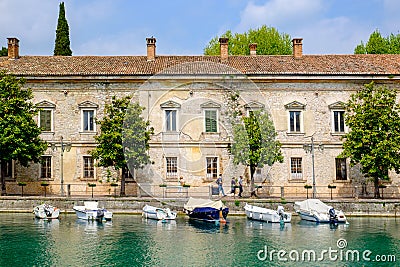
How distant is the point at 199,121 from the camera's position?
37.5 meters

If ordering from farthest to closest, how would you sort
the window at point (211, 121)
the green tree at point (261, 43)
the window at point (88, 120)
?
the green tree at point (261, 43) < the window at point (211, 121) < the window at point (88, 120)

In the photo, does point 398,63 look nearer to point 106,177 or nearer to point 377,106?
point 377,106

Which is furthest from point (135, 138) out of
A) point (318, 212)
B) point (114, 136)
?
point (318, 212)

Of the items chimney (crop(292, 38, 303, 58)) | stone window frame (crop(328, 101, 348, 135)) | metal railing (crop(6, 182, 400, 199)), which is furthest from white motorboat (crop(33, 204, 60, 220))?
chimney (crop(292, 38, 303, 58))

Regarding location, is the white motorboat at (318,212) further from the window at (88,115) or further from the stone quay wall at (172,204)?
the window at (88,115)

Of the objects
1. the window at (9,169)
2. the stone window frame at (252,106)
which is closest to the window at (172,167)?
the stone window frame at (252,106)

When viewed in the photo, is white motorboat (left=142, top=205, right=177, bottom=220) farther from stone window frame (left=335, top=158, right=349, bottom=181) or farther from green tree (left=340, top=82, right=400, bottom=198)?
stone window frame (left=335, top=158, right=349, bottom=181)

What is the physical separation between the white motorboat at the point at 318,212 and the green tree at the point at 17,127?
56.6 feet

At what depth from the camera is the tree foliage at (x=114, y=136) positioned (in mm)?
32844

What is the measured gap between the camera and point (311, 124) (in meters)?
36.8

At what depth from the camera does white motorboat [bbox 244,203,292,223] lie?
28.8 m

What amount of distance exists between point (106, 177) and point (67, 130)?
4.43 meters

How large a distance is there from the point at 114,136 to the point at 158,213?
622 centimetres

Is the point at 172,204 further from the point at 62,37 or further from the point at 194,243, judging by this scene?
the point at 62,37
